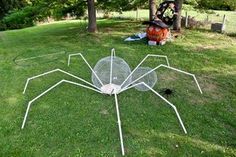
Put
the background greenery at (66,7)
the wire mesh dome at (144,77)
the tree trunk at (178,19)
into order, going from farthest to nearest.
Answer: the background greenery at (66,7) < the tree trunk at (178,19) < the wire mesh dome at (144,77)

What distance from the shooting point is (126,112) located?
6.50 m

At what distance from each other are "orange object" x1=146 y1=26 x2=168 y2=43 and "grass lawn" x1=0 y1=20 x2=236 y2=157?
0.57m

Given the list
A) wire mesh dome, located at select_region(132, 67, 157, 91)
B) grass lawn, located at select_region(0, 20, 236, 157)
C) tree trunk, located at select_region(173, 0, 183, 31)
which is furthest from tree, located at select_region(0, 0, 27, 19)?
wire mesh dome, located at select_region(132, 67, 157, 91)

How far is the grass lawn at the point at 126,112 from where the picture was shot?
5.37 m

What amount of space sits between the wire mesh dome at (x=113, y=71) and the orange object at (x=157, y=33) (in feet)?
14.3

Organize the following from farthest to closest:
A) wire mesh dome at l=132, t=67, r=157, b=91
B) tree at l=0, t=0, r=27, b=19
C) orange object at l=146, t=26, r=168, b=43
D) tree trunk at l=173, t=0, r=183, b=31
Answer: tree at l=0, t=0, r=27, b=19
tree trunk at l=173, t=0, r=183, b=31
orange object at l=146, t=26, r=168, b=43
wire mesh dome at l=132, t=67, r=157, b=91

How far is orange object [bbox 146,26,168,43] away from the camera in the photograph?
10.8 metres

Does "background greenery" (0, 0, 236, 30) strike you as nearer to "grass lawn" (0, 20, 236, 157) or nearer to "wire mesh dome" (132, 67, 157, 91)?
"grass lawn" (0, 20, 236, 157)

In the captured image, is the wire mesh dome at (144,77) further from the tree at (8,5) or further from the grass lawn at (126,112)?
the tree at (8,5)

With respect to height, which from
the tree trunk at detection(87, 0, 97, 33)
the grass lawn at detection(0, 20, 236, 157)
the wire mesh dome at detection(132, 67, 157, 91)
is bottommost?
the grass lawn at detection(0, 20, 236, 157)

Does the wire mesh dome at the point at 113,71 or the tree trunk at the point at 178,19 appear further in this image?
the tree trunk at the point at 178,19

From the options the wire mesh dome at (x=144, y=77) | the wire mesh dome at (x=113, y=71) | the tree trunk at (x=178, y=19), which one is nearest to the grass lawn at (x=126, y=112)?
the wire mesh dome at (x=144, y=77)

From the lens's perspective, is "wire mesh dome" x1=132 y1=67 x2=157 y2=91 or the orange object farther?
the orange object

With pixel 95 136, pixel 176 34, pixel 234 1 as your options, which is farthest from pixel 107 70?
pixel 234 1
